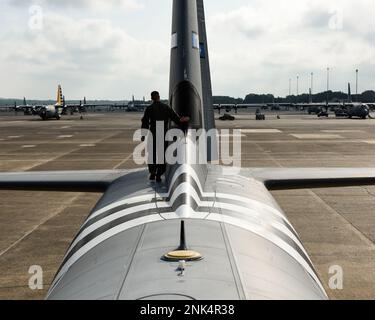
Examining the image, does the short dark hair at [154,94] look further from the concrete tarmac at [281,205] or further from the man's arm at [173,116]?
the concrete tarmac at [281,205]

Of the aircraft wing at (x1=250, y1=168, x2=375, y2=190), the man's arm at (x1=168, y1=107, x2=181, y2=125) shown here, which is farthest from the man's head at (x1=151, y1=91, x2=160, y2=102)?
the aircraft wing at (x1=250, y1=168, x2=375, y2=190)

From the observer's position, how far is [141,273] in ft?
14.4

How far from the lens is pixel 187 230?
5539mm

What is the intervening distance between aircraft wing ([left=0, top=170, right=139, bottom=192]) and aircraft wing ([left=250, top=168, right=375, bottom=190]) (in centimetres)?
275

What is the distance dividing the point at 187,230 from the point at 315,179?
16.1 feet

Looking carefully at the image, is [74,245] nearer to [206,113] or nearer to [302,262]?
[302,262]

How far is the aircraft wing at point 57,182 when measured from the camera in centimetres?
954

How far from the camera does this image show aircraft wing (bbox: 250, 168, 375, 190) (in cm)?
964

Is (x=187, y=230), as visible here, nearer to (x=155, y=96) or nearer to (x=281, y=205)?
(x=155, y=96)

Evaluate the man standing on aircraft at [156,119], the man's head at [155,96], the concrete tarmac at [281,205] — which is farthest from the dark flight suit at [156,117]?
the concrete tarmac at [281,205]

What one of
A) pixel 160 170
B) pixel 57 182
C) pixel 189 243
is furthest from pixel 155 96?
pixel 189 243

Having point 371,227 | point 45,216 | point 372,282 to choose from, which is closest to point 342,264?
point 372,282

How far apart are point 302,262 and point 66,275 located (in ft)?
8.53

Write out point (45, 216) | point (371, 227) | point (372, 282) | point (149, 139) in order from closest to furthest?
1. point (149, 139)
2. point (372, 282)
3. point (371, 227)
4. point (45, 216)
